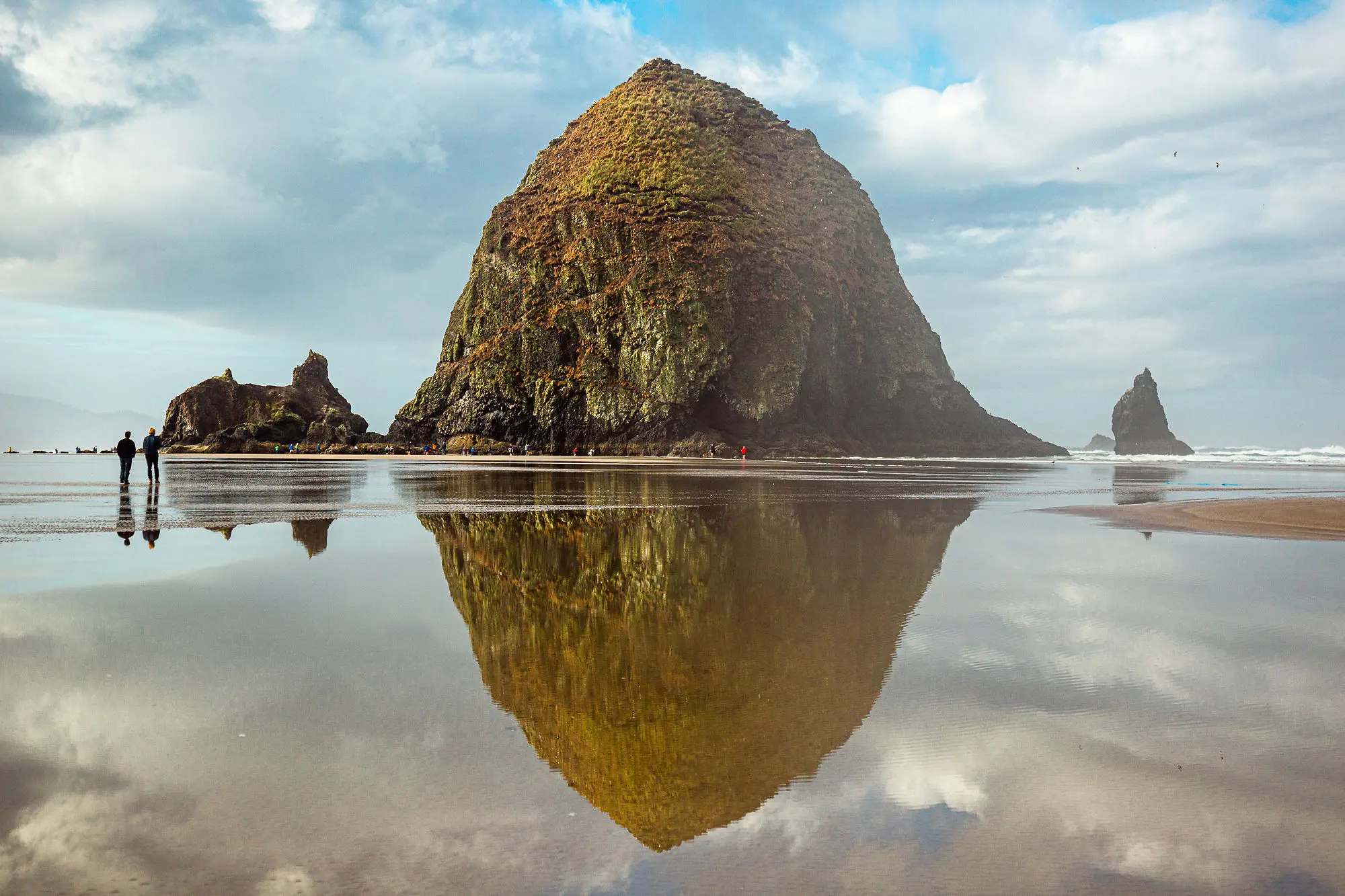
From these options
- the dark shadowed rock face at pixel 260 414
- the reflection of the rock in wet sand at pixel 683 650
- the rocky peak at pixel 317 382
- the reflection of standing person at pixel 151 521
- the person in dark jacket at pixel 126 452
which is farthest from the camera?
the rocky peak at pixel 317 382

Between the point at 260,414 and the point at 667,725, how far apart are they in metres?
104

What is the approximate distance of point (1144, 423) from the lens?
12381 cm

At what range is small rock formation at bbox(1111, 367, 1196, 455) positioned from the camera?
122 meters

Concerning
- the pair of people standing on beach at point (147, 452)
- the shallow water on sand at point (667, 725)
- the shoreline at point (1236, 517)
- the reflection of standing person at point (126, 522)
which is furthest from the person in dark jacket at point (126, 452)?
the shoreline at point (1236, 517)

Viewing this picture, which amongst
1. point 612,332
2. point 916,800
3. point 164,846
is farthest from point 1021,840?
point 612,332

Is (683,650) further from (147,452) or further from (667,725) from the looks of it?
(147,452)

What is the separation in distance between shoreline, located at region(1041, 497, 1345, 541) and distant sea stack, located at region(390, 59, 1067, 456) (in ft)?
175

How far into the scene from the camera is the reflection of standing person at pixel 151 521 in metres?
12.2

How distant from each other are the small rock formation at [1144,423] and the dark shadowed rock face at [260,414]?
348 feet

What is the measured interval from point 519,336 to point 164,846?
281 feet

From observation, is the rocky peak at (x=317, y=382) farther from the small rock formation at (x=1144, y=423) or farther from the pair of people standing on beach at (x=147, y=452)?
the small rock formation at (x=1144, y=423)

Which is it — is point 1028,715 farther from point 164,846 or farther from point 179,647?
point 179,647

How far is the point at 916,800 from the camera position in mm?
3500

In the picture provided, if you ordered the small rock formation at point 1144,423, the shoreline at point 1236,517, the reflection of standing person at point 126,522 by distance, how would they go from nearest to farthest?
the reflection of standing person at point 126,522, the shoreline at point 1236,517, the small rock formation at point 1144,423
